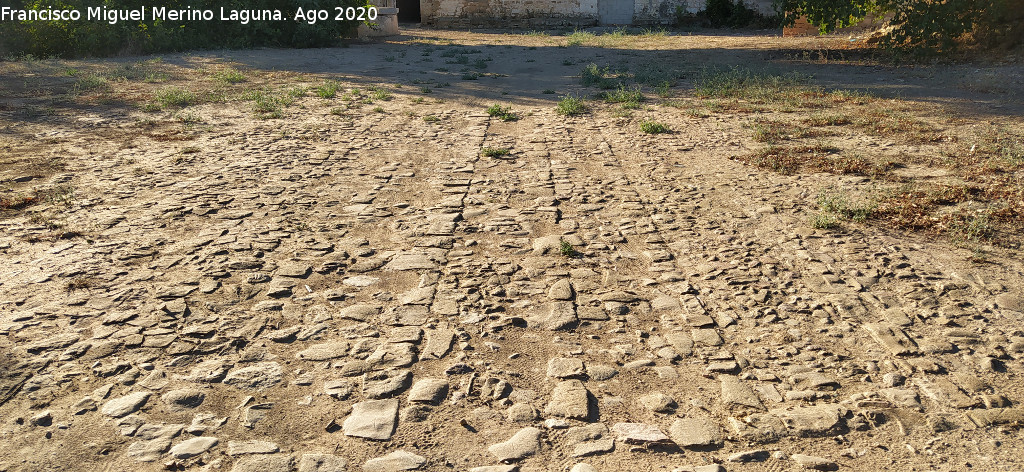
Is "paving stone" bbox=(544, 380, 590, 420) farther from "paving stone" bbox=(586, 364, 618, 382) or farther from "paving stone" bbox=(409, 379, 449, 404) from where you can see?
"paving stone" bbox=(409, 379, 449, 404)

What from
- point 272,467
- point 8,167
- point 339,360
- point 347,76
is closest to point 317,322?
point 339,360

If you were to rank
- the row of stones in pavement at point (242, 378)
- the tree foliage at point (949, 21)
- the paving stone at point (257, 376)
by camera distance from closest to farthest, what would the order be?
the row of stones in pavement at point (242, 378), the paving stone at point (257, 376), the tree foliage at point (949, 21)

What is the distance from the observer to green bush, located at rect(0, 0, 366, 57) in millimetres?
14453

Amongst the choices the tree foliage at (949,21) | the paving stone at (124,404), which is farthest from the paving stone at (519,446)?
the tree foliage at (949,21)

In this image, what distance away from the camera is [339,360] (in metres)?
3.25

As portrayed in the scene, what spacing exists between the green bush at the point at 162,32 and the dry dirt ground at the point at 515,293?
25.6 feet

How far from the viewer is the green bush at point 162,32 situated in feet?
47.4

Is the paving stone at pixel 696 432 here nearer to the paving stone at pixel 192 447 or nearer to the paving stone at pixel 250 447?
the paving stone at pixel 250 447

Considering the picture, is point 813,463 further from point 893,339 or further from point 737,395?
point 893,339

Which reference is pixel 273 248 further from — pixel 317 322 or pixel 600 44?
pixel 600 44

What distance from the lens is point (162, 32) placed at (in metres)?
15.4

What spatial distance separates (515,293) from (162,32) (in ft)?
47.6

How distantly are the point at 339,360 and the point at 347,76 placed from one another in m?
9.84

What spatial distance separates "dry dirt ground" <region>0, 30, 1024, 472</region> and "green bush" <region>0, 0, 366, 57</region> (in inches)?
307
